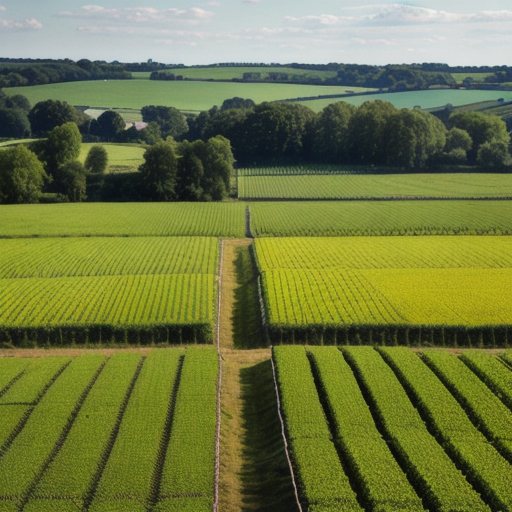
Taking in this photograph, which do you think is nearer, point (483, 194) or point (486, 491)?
point (486, 491)

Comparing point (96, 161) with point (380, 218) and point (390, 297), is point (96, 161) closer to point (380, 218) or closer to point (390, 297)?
point (380, 218)

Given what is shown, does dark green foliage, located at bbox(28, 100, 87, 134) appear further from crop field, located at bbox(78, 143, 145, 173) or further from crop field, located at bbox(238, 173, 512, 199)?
crop field, located at bbox(238, 173, 512, 199)

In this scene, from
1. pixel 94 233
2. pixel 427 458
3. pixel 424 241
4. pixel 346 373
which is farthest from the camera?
pixel 94 233

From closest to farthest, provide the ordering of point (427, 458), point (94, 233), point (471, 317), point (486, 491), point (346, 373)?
point (486, 491)
point (427, 458)
point (346, 373)
point (471, 317)
point (94, 233)

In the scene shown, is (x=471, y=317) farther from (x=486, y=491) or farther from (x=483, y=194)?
(x=483, y=194)

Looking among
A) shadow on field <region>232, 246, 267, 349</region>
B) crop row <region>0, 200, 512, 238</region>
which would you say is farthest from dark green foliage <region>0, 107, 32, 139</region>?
shadow on field <region>232, 246, 267, 349</region>

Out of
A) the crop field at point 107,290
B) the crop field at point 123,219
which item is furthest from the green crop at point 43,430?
the crop field at point 123,219

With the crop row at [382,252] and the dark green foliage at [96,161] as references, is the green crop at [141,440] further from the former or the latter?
the dark green foliage at [96,161]

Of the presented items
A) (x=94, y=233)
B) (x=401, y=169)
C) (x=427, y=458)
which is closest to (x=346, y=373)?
(x=427, y=458)
